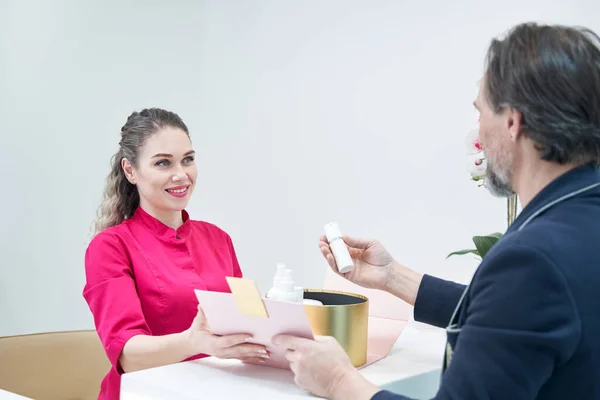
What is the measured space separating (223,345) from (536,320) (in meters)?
0.62

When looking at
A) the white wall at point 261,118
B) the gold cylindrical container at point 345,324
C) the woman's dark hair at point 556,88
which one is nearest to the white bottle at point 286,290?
the gold cylindrical container at point 345,324

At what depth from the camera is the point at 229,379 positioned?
1242 mm

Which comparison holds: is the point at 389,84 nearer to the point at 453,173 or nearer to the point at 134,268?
the point at 453,173

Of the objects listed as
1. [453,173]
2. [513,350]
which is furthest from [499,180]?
[453,173]

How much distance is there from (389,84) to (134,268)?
152cm

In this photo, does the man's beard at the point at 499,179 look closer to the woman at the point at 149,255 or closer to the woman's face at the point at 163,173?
the woman at the point at 149,255

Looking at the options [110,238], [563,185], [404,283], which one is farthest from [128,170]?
[563,185]

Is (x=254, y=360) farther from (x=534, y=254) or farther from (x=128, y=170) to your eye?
(x=128, y=170)

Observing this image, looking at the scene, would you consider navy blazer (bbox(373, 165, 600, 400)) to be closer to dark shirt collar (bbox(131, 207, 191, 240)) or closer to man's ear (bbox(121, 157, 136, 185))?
dark shirt collar (bbox(131, 207, 191, 240))

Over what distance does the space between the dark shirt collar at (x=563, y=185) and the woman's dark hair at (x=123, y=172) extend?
1353mm

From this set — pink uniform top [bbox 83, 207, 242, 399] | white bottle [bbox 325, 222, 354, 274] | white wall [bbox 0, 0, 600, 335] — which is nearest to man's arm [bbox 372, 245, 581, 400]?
white bottle [bbox 325, 222, 354, 274]

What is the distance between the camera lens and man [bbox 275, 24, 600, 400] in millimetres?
910

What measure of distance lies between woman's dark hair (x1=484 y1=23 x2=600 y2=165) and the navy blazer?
115 mm

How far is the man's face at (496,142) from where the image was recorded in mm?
1073
